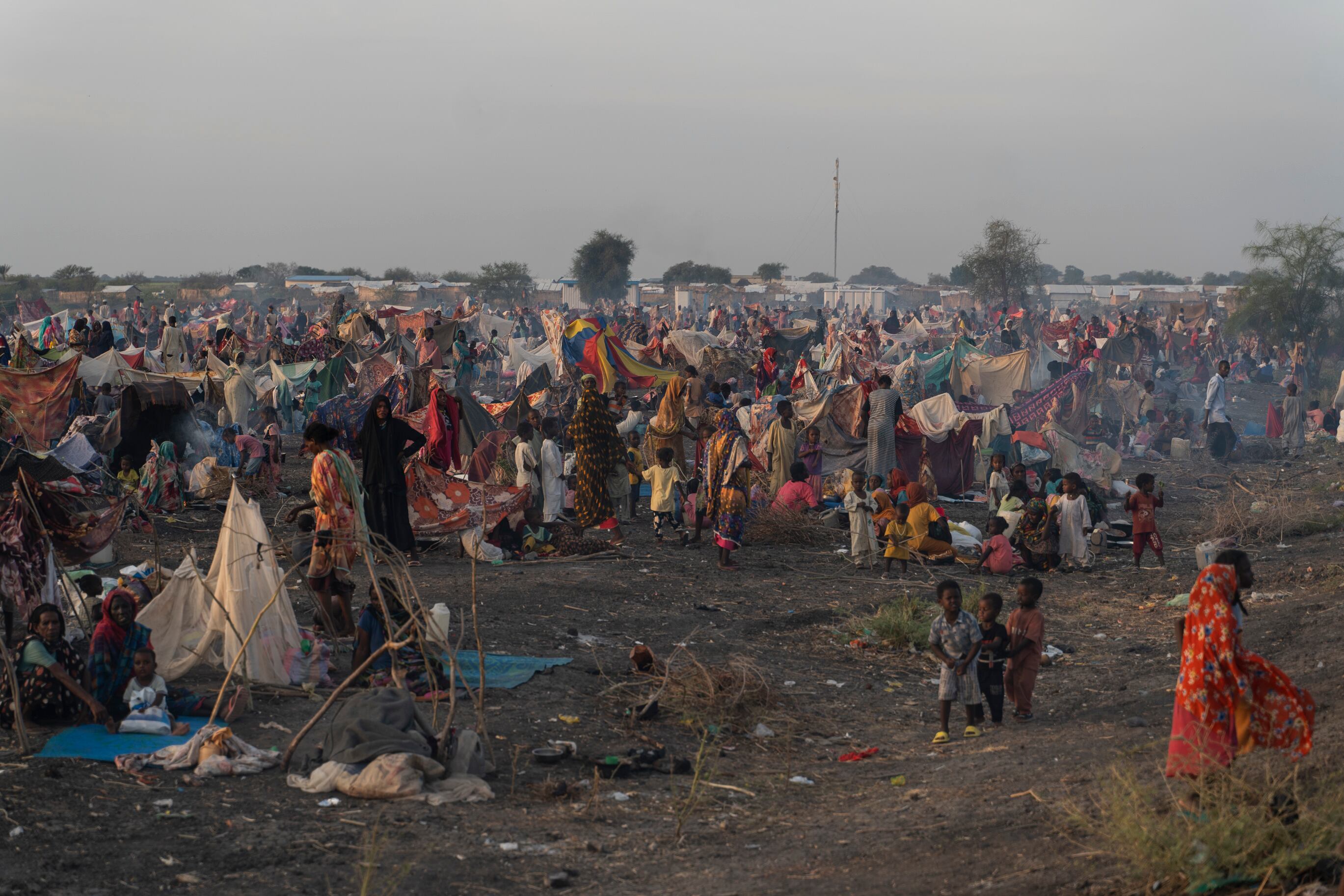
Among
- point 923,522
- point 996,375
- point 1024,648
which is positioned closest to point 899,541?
point 923,522

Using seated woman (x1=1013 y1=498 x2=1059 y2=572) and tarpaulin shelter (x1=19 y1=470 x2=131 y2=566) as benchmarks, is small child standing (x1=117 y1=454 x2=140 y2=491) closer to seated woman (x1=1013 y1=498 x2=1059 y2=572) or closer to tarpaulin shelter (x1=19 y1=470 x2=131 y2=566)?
tarpaulin shelter (x1=19 y1=470 x2=131 y2=566)

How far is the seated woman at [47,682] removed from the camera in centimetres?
561

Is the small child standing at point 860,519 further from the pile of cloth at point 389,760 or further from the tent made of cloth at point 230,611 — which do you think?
the pile of cloth at point 389,760

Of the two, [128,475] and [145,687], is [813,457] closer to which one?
[128,475]

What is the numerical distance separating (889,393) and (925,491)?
86.7 inches

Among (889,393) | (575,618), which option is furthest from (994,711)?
(889,393)

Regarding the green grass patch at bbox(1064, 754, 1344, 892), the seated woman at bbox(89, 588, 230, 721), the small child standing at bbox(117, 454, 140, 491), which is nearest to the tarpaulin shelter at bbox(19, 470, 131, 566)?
the seated woman at bbox(89, 588, 230, 721)

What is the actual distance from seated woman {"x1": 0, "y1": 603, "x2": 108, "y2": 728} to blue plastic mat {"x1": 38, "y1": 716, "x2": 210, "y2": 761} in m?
0.09

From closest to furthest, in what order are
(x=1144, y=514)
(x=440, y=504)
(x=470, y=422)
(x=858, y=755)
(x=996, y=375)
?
(x=858, y=755)
(x=440, y=504)
(x=1144, y=514)
(x=470, y=422)
(x=996, y=375)

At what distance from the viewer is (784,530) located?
11.6 metres

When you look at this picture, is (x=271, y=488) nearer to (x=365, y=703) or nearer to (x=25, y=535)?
(x=25, y=535)

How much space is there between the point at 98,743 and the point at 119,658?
48 cm

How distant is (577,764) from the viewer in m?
5.82

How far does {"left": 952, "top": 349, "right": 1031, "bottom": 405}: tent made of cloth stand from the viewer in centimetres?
1945
